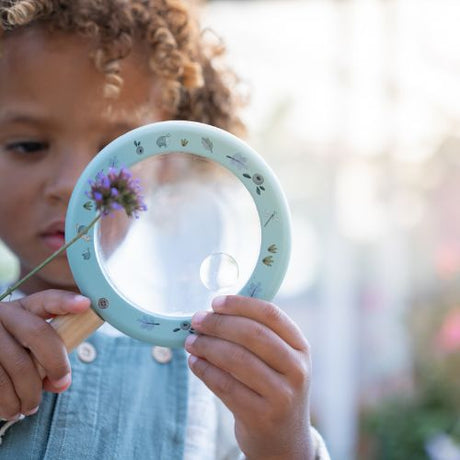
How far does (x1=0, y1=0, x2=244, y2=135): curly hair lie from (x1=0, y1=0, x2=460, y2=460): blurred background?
1865 millimetres

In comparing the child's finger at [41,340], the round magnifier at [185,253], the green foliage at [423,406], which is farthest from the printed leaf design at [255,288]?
the green foliage at [423,406]

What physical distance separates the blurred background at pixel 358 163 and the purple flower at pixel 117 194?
2.48 meters

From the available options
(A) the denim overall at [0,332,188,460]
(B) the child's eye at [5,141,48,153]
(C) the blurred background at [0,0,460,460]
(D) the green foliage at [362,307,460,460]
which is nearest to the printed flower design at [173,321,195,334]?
(A) the denim overall at [0,332,188,460]

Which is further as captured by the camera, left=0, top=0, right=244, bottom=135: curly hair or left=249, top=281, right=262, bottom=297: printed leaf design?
left=0, top=0, right=244, bottom=135: curly hair

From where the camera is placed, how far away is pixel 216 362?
0.95 meters

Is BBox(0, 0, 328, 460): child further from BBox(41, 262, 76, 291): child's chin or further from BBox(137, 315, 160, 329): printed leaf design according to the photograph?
BBox(137, 315, 160, 329): printed leaf design

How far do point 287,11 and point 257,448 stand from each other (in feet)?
9.44

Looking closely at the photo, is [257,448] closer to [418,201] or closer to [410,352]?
[410,352]

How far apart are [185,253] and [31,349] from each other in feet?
0.92

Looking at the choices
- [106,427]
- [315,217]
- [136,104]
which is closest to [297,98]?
[315,217]

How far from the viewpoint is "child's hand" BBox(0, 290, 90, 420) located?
36.6 inches

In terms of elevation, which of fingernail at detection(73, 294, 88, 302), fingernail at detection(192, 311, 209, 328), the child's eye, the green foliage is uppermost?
the child's eye

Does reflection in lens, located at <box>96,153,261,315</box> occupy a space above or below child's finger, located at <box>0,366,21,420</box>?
above

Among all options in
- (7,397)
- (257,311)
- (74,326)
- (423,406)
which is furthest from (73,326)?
(423,406)
